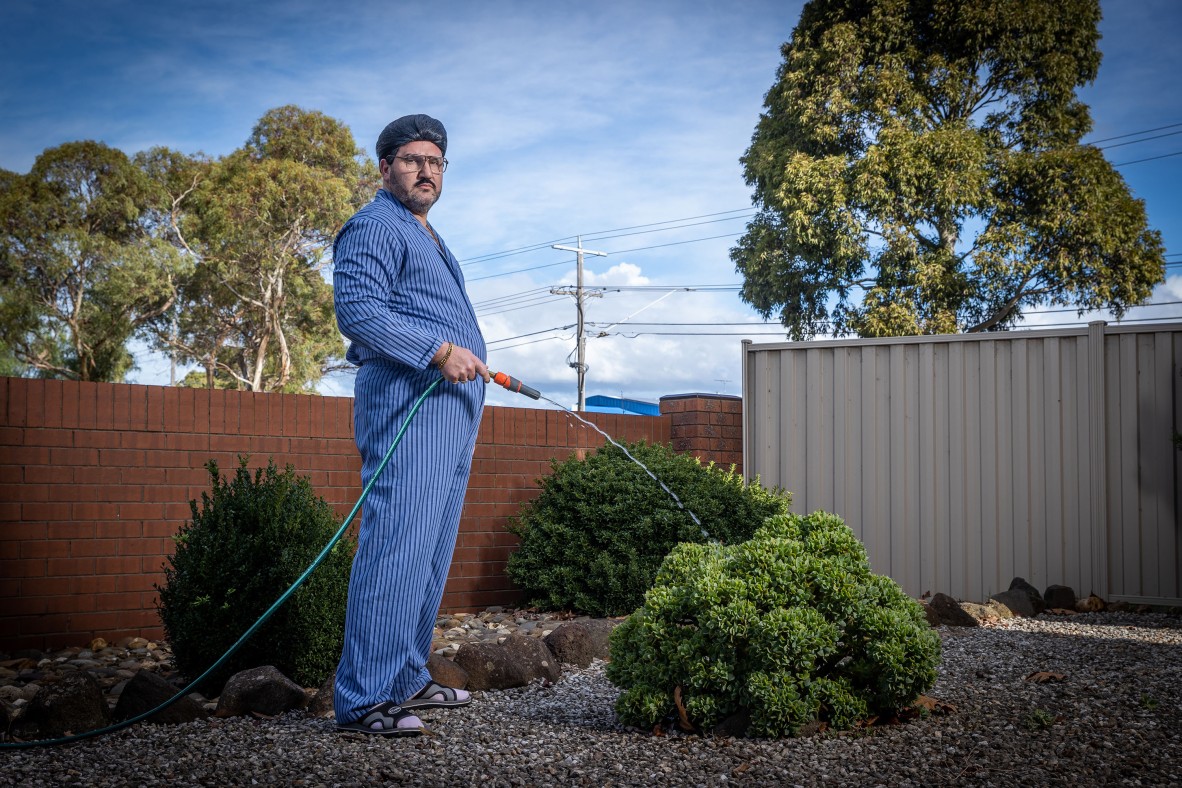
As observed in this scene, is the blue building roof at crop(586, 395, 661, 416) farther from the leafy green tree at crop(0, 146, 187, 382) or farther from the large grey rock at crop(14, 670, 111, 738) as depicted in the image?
the large grey rock at crop(14, 670, 111, 738)

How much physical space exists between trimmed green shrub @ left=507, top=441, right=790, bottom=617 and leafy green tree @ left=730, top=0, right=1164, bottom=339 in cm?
1187

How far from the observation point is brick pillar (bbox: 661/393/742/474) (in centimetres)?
797

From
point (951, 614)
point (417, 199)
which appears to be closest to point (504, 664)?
point (417, 199)

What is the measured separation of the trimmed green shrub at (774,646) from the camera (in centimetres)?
318

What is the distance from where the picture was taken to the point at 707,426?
26.3ft

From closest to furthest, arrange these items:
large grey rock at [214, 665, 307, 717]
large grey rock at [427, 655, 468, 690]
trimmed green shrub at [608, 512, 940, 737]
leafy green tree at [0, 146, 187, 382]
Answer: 1. trimmed green shrub at [608, 512, 940, 737]
2. large grey rock at [214, 665, 307, 717]
3. large grey rock at [427, 655, 468, 690]
4. leafy green tree at [0, 146, 187, 382]

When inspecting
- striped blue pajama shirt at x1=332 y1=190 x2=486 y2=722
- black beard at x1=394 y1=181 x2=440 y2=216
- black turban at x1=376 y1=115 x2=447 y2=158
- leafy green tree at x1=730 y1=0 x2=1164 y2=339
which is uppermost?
leafy green tree at x1=730 y1=0 x2=1164 y2=339

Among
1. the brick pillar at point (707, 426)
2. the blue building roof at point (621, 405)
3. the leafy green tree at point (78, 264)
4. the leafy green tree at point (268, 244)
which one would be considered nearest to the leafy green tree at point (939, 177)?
the blue building roof at point (621, 405)

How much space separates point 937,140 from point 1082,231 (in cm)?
285

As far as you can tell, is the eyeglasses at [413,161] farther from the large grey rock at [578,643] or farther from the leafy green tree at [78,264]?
the leafy green tree at [78,264]

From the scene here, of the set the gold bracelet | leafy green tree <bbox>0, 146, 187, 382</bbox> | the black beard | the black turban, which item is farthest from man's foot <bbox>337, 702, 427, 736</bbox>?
leafy green tree <bbox>0, 146, 187, 382</bbox>

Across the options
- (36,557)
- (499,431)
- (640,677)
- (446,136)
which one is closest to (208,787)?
(640,677)

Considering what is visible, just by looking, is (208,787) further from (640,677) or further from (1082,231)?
(1082,231)

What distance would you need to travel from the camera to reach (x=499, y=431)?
22.8 feet
